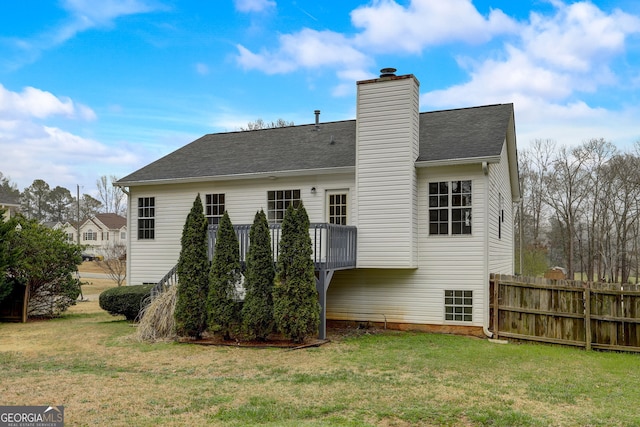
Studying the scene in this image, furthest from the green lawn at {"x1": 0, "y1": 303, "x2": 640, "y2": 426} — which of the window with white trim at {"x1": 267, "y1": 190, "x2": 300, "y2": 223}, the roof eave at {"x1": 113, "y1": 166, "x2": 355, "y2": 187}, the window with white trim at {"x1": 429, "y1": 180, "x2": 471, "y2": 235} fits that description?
the roof eave at {"x1": 113, "y1": 166, "x2": 355, "y2": 187}

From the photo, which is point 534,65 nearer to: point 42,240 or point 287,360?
point 287,360

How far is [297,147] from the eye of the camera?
50.1 ft

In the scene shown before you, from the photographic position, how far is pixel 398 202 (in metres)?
12.3

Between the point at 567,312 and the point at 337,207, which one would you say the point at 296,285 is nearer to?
the point at 337,207

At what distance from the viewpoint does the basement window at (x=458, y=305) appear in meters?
12.1

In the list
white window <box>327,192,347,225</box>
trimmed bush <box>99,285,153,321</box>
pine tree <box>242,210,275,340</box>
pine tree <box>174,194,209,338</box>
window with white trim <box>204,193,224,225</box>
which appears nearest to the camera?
pine tree <box>242,210,275,340</box>

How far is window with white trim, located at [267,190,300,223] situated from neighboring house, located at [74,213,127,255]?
43.3 metres

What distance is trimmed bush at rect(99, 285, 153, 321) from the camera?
13570 millimetres

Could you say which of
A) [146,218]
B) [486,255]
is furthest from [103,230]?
[486,255]

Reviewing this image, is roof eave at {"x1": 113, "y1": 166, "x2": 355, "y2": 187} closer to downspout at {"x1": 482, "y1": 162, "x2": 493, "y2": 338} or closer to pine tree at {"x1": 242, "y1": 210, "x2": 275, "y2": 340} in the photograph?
pine tree at {"x1": 242, "y1": 210, "x2": 275, "y2": 340}

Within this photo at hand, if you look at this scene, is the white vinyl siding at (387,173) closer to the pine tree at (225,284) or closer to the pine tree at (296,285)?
the pine tree at (296,285)

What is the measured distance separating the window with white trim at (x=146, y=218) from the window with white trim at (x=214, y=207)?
1.90 meters

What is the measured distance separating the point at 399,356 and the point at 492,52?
11.0 m

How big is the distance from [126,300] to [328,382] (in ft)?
26.9
